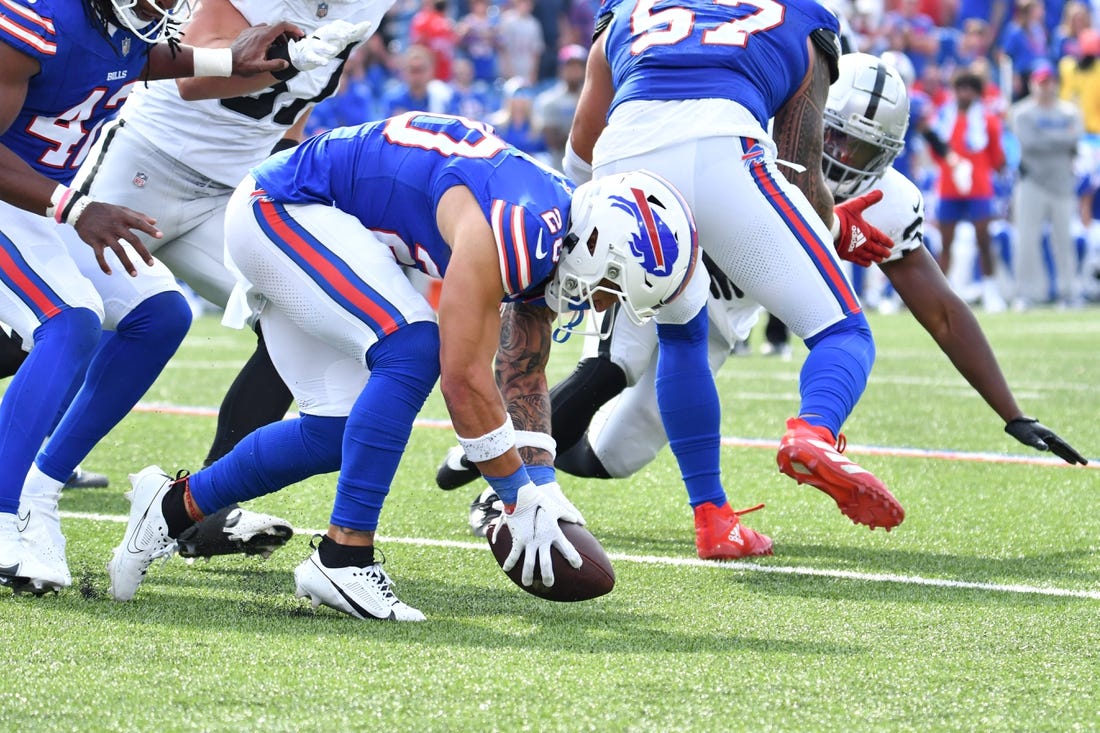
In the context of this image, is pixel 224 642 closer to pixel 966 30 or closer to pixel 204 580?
pixel 204 580

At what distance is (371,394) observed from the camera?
336cm

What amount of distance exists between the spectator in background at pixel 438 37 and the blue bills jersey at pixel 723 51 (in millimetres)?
12297

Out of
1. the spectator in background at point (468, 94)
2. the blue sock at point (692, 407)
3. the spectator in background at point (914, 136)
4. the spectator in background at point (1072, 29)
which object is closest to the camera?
the blue sock at point (692, 407)

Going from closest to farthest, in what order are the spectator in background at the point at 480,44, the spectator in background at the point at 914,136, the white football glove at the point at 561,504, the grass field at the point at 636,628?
the grass field at the point at 636,628 < the white football glove at the point at 561,504 < the spectator in background at the point at 914,136 < the spectator in background at the point at 480,44

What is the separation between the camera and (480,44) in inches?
664

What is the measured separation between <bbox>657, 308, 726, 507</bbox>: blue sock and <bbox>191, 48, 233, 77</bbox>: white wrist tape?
1351mm

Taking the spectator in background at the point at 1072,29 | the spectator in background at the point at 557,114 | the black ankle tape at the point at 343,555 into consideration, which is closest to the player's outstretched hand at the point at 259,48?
the black ankle tape at the point at 343,555

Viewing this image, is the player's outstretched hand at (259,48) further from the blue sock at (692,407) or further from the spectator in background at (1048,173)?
the spectator in background at (1048,173)

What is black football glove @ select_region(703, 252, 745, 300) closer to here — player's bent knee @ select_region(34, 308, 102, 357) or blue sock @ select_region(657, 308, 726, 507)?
blue sock @ select_region(657, 308, 726, 507)

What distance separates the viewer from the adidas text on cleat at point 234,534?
3.79m

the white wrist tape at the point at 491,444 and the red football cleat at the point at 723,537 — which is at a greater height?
the white wrist tape at the point at 491,444

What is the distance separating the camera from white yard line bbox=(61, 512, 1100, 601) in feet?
12.1

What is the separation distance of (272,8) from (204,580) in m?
1.65

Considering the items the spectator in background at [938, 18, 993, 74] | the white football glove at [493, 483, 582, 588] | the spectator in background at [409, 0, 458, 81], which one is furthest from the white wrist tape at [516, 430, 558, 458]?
the spectator in background at [938, 18, 993, 74]
